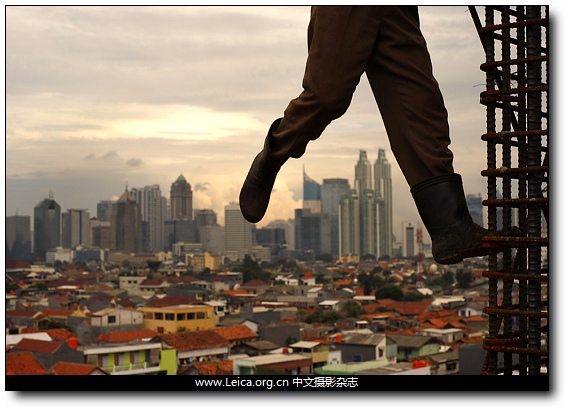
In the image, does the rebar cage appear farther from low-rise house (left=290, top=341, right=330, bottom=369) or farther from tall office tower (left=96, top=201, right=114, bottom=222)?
tall office tower (left=96, top=201, right=114, bottom=222)

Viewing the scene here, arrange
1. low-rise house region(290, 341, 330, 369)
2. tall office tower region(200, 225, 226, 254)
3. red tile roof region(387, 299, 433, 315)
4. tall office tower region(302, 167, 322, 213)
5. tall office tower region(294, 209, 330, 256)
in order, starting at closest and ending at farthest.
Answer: low-rise house region(290, 341, 330, 369)
tall office tower region(294, 209, 330, 256)
tall office tower region(302, 167, 322, 213)
tall office tower region(200, 225, 226, 254)
red tile roof region(387, 299, 433, 315)

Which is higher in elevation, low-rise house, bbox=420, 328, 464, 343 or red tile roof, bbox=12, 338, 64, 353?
red tile roof, bbox=12, 338, 64, 353

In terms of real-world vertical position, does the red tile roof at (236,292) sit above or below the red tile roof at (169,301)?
above

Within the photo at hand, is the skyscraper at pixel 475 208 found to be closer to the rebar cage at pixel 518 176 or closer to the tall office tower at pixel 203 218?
the rebar cage at pixel 518 176

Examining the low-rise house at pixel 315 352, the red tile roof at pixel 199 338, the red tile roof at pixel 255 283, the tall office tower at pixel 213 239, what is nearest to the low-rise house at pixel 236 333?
the red tile roof at pixel 199 338

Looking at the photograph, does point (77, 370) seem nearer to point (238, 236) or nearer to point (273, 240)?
point (273, 240)

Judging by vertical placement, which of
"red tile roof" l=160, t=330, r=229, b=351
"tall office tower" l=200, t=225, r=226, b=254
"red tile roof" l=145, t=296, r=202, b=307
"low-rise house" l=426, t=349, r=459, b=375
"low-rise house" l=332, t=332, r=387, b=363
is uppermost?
"tall office tower" l=200, t=225, r=226, b=254

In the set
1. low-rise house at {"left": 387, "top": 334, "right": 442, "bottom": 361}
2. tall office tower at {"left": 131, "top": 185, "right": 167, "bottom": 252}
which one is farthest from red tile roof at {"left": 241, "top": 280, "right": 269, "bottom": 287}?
low-rise house at {"left": 387, "top": 334, "right": 442, "bottom": 361}
